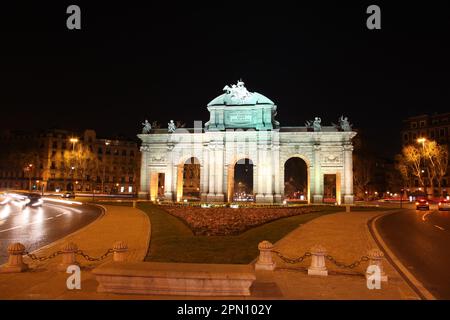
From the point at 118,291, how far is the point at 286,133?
50215 mm

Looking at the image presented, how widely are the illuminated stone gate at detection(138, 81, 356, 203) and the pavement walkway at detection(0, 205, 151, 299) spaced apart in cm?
3475

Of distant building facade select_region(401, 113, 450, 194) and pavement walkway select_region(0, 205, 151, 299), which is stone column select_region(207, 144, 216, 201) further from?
distant building facade select_region(401, 113, 450, 194)

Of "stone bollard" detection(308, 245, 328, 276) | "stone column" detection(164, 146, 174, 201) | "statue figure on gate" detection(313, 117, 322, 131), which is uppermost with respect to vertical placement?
"statue figure on gate" detection(313, 117, 322, 131)

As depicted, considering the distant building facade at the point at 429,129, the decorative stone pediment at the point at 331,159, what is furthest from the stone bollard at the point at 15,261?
the distant building facade at the point at 429,129

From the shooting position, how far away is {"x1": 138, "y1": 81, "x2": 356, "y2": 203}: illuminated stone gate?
2254 inches

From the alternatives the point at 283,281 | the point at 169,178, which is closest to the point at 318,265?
the point at 283,281

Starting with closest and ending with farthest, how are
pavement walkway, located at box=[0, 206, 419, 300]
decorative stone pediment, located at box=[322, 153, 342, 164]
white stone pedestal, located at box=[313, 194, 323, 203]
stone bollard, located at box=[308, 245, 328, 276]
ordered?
pavement walkway, located at box=[0, 206, 419, 300] → stone bollard, located at box=[308, 245, 328, 276] → white stone pedestal, located at box=[313, 194, 323, 203] → decorative stone pediment, located at box=[322, 153, 342, 164]

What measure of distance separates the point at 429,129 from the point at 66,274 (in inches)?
4179

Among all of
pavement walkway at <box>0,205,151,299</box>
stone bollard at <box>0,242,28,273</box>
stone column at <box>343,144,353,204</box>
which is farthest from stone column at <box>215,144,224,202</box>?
stone bollard at <box>0,242,28,273</box>

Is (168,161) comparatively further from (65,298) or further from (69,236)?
(65,298)

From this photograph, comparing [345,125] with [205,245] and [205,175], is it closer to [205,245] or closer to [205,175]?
[205,175]

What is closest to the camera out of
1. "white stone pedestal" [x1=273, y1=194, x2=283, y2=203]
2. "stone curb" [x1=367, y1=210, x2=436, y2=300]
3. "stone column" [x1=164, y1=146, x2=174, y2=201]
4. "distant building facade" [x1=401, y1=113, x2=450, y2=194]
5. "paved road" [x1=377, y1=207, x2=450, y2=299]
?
"stone curb" [x1=367, y1=210, x2=436, y2=300]

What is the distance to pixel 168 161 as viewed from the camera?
62.6 m

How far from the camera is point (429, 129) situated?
3969 inches
